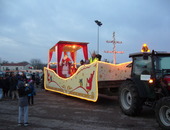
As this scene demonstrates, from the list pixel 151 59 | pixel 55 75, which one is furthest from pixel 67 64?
pixel 151 59

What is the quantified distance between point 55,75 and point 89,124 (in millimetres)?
6829

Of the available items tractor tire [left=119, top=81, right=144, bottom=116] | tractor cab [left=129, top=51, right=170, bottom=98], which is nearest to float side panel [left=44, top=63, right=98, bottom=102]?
tractor tire [left=119, top=81, right=144, bottom=116]

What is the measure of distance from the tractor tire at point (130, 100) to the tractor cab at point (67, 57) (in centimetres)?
555

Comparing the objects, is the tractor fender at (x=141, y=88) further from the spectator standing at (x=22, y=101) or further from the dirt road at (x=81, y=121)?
the spectator standing at (x=22, y=101)

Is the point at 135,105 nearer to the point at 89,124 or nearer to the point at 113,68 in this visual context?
the point at 89,124

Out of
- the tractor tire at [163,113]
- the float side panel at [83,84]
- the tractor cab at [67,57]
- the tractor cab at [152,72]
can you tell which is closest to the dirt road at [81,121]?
the tractor tire at [163,113]

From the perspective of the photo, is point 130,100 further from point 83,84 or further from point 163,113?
point 83,84

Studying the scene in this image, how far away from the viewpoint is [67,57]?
13.3 m

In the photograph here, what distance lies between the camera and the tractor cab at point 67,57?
1197cm

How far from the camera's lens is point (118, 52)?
19.0 m

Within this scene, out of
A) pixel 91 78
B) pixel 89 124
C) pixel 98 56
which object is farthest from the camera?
pixel 98 56

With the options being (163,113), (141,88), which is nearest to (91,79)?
(141,88)

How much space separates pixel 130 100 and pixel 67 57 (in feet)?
24.2

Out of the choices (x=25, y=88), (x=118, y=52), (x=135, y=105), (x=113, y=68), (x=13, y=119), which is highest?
(x=118, y=52)
